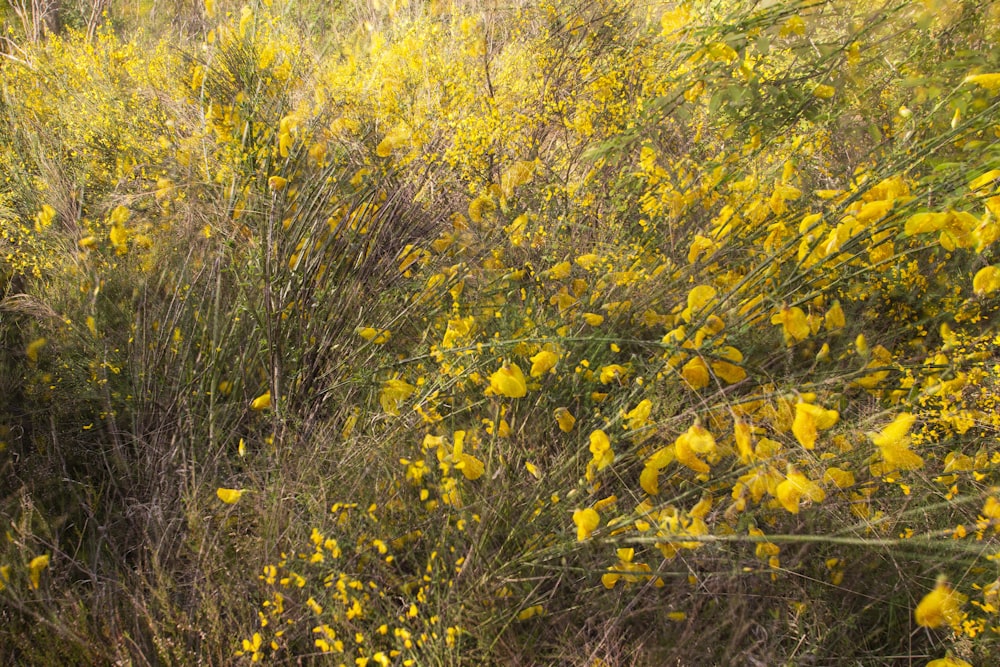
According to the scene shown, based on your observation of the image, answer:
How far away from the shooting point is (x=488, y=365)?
4.86 feet

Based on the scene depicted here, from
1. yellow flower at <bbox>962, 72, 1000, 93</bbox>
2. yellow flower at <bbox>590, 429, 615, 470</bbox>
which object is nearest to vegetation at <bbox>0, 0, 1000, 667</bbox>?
yellow flower at <bbox>590, 429, 615, 470</bbox>

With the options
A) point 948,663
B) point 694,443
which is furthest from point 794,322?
point 948,663

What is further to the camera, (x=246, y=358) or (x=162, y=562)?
(x=246, y=358)

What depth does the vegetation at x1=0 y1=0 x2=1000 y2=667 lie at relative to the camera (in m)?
1.11

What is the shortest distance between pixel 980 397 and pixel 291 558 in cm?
160

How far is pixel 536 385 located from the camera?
4.38 ft

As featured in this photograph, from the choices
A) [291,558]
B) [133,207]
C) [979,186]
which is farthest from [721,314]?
[133,207]

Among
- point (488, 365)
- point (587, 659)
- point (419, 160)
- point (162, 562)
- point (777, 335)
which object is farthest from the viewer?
point (419, 160)

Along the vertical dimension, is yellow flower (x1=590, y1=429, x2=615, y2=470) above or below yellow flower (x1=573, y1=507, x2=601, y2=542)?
above

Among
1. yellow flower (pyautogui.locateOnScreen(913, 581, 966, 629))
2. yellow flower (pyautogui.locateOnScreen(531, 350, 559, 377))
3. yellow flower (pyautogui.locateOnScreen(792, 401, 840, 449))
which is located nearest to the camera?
yellow flower (pyautogui.locateOnScreen(792, 401, 840, 449))

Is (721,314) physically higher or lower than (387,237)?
lower

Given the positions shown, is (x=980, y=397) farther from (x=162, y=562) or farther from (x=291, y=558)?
(x=162, y=562)

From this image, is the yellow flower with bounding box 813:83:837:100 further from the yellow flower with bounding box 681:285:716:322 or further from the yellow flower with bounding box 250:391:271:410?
the yellow flower with bounding box 250:391:271:410

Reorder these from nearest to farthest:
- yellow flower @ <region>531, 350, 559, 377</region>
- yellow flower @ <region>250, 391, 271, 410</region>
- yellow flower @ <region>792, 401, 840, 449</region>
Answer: yellow flower @ <region>792, 401, 840, 449</region> → yellow flower @ <region>531, 350, 559, 377</region> → yellow flower @ <region>250, 391, 271, 410</region>
